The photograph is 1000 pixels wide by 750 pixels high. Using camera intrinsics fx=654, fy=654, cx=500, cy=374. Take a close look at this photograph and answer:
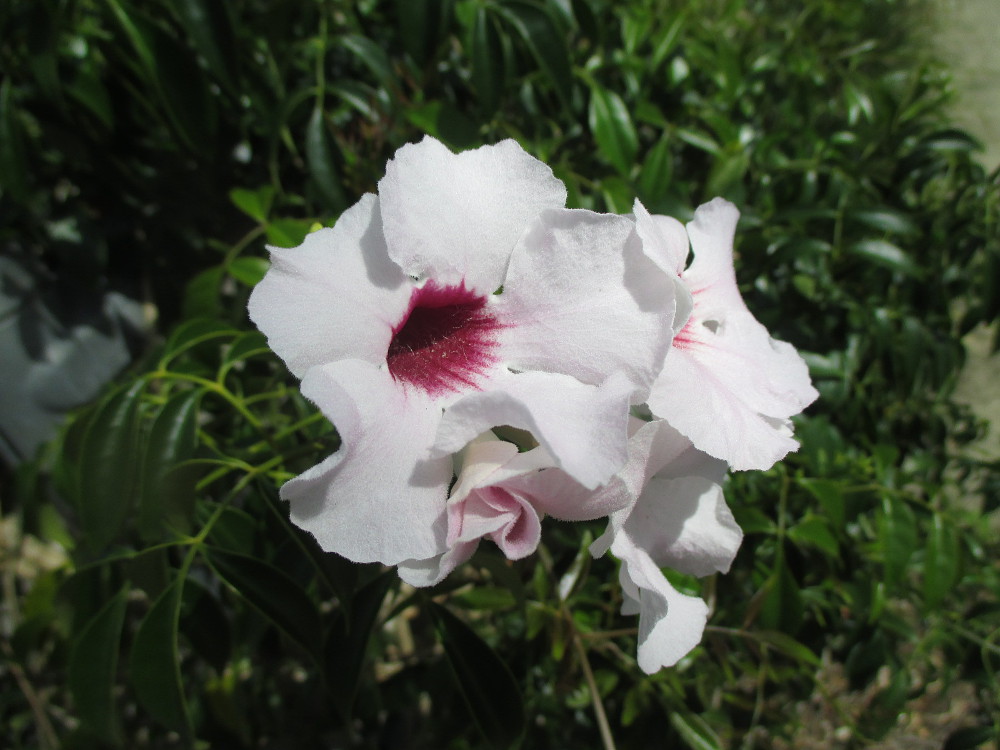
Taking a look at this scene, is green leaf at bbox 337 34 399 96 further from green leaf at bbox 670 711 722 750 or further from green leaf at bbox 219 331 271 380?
green leaf at bbox 670 711 722 750

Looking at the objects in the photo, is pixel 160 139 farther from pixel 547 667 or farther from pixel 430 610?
pixel 547 667

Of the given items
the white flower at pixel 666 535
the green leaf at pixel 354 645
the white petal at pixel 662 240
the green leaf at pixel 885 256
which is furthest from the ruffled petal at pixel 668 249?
the green leaf at pixel 885 256

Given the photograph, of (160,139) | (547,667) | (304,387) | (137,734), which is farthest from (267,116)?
(137,734)

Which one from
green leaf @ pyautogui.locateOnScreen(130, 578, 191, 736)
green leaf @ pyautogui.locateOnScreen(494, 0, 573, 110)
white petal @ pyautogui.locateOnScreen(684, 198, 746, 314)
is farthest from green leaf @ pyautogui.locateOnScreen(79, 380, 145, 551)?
green leaf @ pyautogui.locateOnScreen(494, 0, 573, 110)

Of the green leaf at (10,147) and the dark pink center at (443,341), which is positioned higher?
the green leaf at (10,147)

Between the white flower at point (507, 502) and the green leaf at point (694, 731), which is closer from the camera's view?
the white flower at point (507, 502)

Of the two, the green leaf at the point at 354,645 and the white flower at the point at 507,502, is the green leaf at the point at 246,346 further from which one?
the white flower at the point at 507,502
